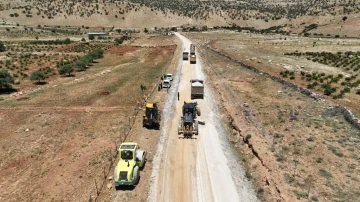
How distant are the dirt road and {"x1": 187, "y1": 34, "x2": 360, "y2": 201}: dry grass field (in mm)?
1468

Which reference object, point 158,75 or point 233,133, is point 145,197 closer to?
point 233,133

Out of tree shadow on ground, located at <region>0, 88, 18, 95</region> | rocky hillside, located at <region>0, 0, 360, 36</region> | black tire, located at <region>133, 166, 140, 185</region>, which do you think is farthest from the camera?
rocky hillside, located at <region>0, 0, 360, 36</region>

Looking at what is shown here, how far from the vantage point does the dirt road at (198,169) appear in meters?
23.8

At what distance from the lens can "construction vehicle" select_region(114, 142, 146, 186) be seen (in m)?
23.8

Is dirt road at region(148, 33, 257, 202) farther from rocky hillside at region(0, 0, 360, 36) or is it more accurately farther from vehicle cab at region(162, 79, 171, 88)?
rocky hillside at region(0, 0, 360, 36)

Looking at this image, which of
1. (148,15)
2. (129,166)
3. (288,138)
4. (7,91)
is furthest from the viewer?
(148,15)

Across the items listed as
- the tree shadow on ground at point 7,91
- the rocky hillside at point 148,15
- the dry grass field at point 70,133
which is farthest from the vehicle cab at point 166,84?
the rocky hillside at point 148,15

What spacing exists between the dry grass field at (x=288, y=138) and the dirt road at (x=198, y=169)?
1468mm

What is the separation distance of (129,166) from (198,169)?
19.9ft

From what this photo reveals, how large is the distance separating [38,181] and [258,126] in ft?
73.5

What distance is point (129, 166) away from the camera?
80.1 ft

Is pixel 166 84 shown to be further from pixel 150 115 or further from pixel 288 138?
pixel 288 138

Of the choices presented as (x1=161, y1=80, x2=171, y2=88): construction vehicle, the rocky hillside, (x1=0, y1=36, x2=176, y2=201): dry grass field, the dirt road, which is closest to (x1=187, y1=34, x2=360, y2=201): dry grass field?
the dirt road

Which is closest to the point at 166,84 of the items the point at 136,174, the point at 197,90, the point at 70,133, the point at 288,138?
the point at 197,90
